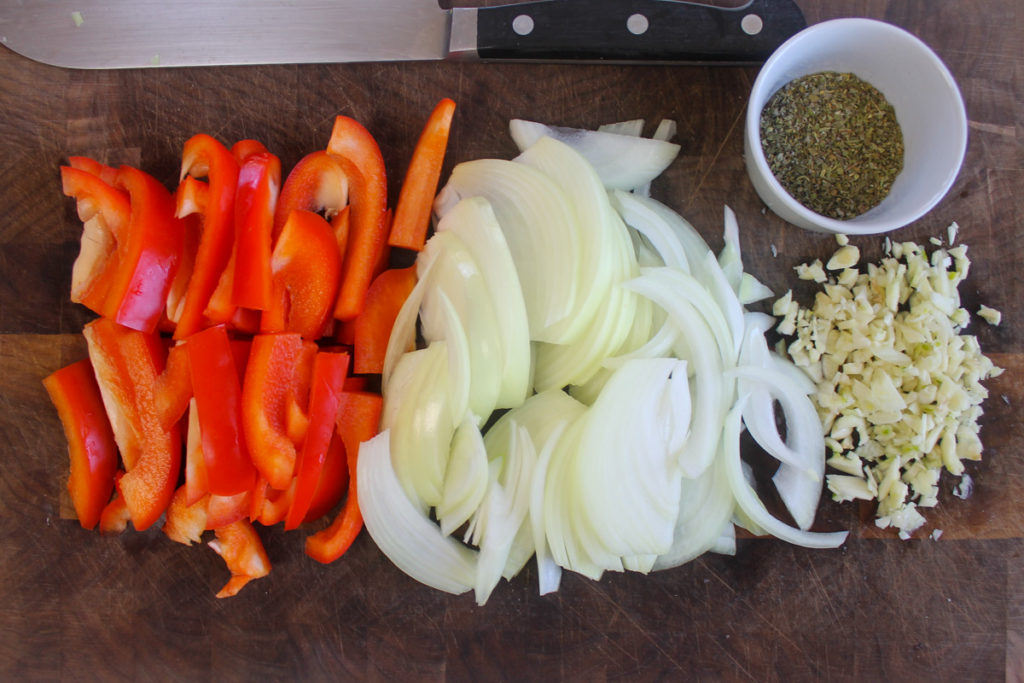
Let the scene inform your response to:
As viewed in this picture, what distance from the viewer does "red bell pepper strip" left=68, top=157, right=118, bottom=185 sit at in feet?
5.36

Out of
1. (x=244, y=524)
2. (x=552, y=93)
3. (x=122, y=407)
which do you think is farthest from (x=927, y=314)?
(x=122, y=407)

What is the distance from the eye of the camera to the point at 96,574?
1715 millimetres

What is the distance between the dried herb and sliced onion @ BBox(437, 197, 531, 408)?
2.18 feet

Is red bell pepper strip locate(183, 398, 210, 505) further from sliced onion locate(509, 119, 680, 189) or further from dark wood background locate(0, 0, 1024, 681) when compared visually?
sliced onion locate(509, 119, 680, 189)

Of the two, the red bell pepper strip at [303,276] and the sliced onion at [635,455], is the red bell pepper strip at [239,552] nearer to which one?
the red bell pepper strip at [303,276]

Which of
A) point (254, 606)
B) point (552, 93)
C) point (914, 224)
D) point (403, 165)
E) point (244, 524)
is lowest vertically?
point (254, 606)

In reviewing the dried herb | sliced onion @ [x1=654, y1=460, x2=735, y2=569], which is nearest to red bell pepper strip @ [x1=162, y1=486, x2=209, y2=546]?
sliced onion @ [x1=654, y1=460, x2=735, y2=569]

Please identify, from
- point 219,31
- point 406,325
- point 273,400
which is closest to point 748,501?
point 406,325

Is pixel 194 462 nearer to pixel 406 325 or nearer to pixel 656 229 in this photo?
pixel 406 325

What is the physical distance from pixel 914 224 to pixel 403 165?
1.29 metres

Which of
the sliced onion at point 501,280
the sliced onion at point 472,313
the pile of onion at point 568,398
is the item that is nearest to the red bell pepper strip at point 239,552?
the pile of onion at point 568,398

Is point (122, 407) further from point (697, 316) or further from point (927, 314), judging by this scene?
point (927, 314)

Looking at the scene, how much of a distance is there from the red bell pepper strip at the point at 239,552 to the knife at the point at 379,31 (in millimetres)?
1164

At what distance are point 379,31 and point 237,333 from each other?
0.82m
